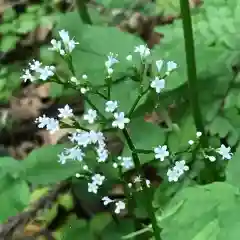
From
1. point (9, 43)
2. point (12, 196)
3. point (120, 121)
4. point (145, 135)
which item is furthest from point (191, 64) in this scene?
point (9, 43)

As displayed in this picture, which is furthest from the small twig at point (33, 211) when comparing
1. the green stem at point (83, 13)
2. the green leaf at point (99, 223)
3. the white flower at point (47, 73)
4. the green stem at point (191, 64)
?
the white flower at point (47, 73)

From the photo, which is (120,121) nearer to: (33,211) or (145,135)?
(145,135)

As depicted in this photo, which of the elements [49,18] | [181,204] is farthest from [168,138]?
[49,18]

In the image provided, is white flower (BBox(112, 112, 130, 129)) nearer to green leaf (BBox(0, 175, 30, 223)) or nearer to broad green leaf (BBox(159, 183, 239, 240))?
broad green leaf (BBox(159, 183, 239, 240))

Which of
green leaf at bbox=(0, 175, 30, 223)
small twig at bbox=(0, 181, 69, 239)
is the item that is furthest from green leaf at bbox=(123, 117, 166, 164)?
small twig at bbox=(0, 181, 69, 239)

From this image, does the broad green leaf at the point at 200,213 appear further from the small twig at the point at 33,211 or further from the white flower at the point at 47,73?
the small twig at the point at 33,211

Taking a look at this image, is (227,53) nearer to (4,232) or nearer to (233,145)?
(233,145)
